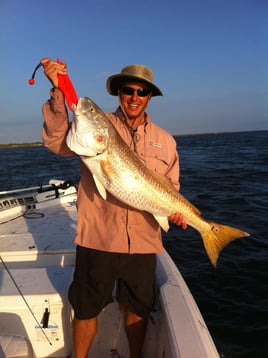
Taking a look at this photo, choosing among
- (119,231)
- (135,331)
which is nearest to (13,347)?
(135,331)

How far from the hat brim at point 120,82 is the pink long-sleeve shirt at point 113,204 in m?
0.28

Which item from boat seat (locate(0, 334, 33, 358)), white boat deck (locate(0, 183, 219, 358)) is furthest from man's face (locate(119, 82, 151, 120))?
boat seat (locate(0, 334, 33, 358))

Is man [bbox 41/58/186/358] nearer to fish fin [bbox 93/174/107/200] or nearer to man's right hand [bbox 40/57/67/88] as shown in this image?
man's right hand [bbox 40/57/67/88]

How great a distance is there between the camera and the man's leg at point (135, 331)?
3.22 m

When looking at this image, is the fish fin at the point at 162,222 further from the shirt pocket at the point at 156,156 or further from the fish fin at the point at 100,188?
the fish fin at the point at 100,188

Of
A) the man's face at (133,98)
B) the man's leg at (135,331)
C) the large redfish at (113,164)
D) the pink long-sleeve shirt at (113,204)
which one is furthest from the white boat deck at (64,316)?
the man's face at (133,98)

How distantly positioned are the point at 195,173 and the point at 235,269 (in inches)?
537

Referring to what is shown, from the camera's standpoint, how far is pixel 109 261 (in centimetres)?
295

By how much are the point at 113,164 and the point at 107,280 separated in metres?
1.07

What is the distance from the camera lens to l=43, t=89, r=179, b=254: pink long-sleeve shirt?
9.31 ft

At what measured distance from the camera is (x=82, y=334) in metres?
3.03

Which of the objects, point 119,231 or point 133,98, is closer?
point 119,231

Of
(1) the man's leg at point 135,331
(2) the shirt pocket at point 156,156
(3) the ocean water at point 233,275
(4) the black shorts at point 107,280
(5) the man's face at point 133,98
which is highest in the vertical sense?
(5) the man's face at point 133,98

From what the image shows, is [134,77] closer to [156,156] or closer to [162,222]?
[156,156]
